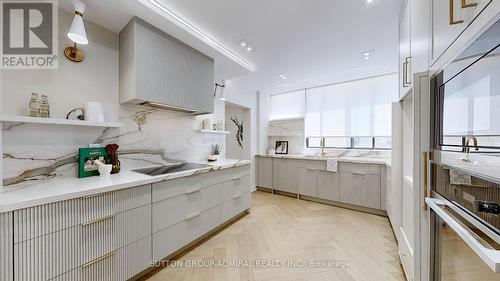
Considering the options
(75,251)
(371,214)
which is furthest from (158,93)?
(371,214)

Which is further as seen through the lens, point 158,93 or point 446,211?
point 158,93

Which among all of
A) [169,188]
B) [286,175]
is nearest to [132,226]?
[169,188]

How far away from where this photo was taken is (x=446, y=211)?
0.80 m

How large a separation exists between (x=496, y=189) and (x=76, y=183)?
7.19 ft

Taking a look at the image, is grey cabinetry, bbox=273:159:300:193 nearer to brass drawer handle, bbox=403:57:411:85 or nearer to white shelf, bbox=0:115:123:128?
brass drawer handle, bbox=403:57:411:85

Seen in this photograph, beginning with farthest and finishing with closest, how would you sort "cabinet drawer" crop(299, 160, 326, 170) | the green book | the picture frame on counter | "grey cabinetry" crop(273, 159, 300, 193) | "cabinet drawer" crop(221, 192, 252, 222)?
1. the picture frame on counter
2. "grey cabinetry" crop(273, 159, 300, 193)
3. "cabinet drawer" crop(299, 160, 326, 170)
4. "cabinet drawer" crop(221, 192, 252, 222)
5. the green book

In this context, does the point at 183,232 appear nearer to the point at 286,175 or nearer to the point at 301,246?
the point at 301,246

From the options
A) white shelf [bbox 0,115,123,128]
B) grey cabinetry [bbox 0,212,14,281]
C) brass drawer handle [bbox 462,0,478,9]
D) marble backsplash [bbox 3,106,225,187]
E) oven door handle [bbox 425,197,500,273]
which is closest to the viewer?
oven door handle [bbox 425,197,500,273]

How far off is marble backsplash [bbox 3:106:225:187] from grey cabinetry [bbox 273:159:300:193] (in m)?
1.71

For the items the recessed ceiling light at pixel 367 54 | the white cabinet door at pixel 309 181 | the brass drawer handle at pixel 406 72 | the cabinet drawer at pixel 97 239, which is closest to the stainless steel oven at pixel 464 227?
the brass drawer handle at pixel 406 72

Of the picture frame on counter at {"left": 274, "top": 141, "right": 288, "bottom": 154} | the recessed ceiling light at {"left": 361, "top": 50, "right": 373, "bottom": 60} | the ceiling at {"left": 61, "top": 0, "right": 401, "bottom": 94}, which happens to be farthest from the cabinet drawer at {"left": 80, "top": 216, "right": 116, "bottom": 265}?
the picture frame on counter at {"left": 274, "top": 141, "right": 288, "bottom": 154}

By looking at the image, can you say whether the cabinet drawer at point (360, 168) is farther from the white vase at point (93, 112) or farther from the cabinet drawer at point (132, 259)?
the white vase at point (93, 112)

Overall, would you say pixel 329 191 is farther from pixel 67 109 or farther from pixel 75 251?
pixel 67 109

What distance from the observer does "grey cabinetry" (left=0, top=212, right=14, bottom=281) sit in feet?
3.03
